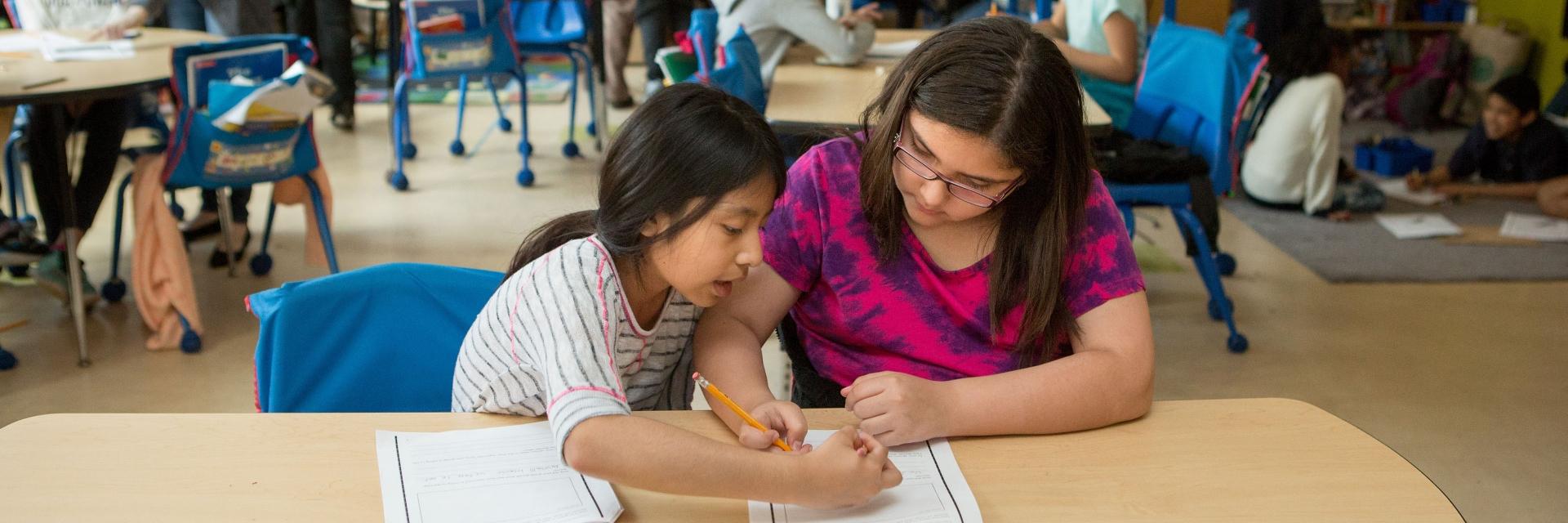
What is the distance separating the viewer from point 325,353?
1.39m

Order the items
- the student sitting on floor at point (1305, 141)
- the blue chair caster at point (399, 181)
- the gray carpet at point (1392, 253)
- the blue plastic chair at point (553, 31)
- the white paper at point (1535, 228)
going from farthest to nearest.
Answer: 1. the blue plastic chair at point (553, 31)
2. the blue chair caster at point (399, 181)
3. the student sitting on floor at point (1305, 141)
4. the white paper at point (1535, 228)
5. the gray carpet at point (1392, 253)

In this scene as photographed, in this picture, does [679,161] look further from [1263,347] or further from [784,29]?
[1263,347]

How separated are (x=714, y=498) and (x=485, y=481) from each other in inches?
8.1

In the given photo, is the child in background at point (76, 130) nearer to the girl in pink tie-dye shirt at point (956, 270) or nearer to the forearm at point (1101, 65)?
the girl in pink tie-dye shirt at point (956, 270)

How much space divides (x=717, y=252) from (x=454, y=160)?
12.8ft

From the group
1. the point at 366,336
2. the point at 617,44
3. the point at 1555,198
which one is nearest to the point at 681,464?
the point at 366,336

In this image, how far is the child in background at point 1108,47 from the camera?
128 inches

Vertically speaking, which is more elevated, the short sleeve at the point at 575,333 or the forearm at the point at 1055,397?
the short sleeve at the point at 575,333

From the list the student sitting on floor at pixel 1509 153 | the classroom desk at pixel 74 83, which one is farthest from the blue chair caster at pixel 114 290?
the student sitting on floor at pixel 1509 153

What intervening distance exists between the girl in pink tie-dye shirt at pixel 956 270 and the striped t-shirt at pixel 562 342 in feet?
0.29

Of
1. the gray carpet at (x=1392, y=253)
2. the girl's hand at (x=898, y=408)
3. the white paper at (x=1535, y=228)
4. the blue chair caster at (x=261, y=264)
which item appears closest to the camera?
the girl's hand at (x=898, y=408)

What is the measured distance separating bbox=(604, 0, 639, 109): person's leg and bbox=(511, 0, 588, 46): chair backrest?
0.69m

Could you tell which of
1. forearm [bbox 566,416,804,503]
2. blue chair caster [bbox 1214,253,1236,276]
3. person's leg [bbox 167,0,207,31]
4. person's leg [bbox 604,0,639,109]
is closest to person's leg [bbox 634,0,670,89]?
person's leg [bbox 604,0,639,109]

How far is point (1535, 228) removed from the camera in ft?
13.6
